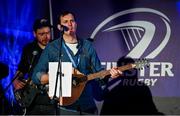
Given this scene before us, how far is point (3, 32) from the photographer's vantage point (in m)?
5.91

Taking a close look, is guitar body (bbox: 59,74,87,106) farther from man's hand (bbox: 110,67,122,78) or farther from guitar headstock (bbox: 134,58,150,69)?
guitar headstock (bbox: 134,58,150,69)

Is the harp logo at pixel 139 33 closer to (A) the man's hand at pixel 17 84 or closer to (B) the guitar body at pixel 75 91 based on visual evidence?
(B) the guitar body at pixel 75 91

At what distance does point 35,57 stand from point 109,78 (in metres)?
1.18

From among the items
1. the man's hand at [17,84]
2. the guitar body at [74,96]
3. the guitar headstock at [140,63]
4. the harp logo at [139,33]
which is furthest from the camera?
the harp logo at [139,33]

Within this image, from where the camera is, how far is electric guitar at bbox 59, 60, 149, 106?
5865 mm

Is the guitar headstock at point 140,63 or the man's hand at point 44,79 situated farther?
the man's hand at point 44,79

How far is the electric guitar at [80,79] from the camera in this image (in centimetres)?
586

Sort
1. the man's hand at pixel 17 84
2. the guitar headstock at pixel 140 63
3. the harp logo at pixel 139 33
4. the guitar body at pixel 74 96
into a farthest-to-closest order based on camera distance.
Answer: the harp logo at pixel 139 33, the man's hand at pixel 17 84, the guitar body at pixel 74 96, the guitar headstock at pixel 140 63

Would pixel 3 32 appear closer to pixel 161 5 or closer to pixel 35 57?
pixel 35 57

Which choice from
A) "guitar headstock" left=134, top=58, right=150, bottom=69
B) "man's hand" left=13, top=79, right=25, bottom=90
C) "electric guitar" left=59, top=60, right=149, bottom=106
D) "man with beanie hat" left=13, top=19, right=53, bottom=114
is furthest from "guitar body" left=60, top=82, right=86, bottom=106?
"guitar headstock" left=134, top=58, right=150, bottom=69

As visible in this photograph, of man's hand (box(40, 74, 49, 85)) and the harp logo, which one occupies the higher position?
the harp logo

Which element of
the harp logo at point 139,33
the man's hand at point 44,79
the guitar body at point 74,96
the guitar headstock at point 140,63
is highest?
the harp logo at point 139,33

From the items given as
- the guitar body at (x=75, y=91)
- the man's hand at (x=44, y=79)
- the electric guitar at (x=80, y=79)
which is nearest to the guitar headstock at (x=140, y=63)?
the electric guitar at (x=80, y=79)

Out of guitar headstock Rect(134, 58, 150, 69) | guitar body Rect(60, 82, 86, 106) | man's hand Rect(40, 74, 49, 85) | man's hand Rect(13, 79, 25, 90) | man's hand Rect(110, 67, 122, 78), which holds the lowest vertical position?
guitar body Rect(60, 82, 86, 106)
